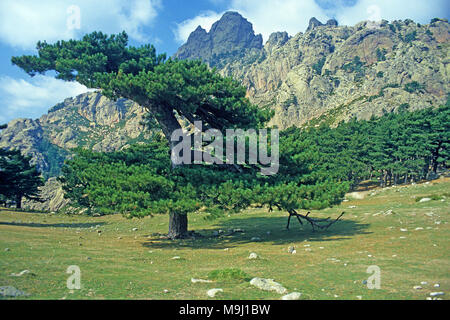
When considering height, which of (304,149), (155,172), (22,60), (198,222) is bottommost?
(198,222)

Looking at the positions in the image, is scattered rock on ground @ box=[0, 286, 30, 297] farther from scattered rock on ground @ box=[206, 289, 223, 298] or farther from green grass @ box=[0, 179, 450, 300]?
scattered rock on ground @ box=[206, 289, 223, 298]

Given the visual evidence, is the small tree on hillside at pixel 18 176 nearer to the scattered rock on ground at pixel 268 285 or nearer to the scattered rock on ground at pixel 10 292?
the scattered rock on ground at pixel 10 292

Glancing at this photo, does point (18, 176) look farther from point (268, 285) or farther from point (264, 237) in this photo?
point (268, 285)

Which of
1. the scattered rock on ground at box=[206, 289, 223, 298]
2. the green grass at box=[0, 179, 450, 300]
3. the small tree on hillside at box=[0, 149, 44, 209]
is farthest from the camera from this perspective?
the small tree on hillside at box=[0, 149, 44, 209]

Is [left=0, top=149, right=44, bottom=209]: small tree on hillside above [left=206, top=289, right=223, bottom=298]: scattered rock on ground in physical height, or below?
above

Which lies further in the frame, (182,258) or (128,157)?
(128,157)

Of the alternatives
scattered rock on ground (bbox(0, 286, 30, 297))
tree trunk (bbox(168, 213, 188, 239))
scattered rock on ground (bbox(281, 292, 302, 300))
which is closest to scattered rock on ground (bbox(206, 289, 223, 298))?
scattered rock on ground (bbox(281, 292, 302, 300))

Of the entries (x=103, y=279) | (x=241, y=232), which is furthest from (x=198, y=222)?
(x=103, y=279)

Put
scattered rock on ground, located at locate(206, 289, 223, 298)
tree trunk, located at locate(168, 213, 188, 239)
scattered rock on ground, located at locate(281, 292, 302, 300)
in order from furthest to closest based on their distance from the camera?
1. tree trunk, located at locate(168, 213, 188, 239)
2. scattered rock on ground, located at locate(206, 289, 223, 298)
3. scattered rock on ground, located at locate(281, 292, 302, 300)

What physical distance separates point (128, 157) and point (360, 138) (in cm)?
5499

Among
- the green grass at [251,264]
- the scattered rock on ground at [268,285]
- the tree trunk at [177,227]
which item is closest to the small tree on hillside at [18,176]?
the tree trunk at [177,227]

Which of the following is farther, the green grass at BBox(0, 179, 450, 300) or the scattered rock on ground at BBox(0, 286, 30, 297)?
the green grass at BBox(0, 179, 450, 300)

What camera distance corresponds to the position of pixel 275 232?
61.7 ft

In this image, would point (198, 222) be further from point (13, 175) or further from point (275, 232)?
point (13, 175)
